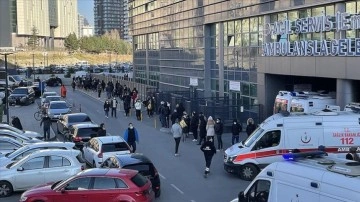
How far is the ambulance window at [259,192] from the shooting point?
10188mm

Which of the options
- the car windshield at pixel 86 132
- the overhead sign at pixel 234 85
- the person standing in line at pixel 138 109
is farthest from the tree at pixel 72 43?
the car windshield at pixel 86 132

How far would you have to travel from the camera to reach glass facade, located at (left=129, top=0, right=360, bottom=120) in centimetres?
3072

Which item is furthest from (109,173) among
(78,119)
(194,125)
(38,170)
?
(78,119)

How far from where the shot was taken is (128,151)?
19.7m

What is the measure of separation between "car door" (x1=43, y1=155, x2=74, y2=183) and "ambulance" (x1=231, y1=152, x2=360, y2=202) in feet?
25.7

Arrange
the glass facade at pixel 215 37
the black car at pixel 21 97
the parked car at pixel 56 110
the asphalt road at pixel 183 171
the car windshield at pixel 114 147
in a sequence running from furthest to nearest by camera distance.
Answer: the black car at pixel 21 97
the parked car at pixel 56 110
the glass facade at pixel 215 37
the car windshield at pixel 114 147
the asphalt road at pixel 183 171

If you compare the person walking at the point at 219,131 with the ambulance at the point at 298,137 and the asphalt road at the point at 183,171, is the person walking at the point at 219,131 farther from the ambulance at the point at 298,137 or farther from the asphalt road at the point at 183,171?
the ambulance at the point at 298,137

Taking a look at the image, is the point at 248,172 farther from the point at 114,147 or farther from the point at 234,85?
the point at 234,85

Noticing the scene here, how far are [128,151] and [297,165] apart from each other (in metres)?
11.0

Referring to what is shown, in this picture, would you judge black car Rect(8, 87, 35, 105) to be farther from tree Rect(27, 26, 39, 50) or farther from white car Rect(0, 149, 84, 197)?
tree Rect(27, 26, 39, 50)

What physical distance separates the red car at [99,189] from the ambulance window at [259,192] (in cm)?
372

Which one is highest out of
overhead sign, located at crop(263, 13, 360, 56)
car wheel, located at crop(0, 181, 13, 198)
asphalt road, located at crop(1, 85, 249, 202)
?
overhead sign, located at crop(263, 13, 360, 56)

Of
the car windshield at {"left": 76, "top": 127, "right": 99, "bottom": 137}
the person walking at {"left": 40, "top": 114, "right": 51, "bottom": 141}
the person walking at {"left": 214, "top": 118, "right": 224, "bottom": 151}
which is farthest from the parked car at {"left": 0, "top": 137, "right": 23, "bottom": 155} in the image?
the person walking at {"left": 214, "top": 118, "right": 224, "bottom": 151}

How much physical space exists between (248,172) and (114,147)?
4957 millimetres
